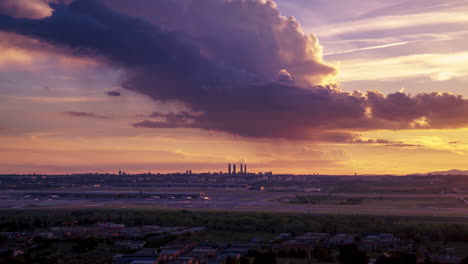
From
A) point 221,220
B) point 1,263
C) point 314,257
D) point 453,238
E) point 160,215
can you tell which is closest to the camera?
point 1,263

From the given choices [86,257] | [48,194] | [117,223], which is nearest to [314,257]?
[86,257]

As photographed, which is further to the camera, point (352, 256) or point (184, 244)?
point (184, 244)

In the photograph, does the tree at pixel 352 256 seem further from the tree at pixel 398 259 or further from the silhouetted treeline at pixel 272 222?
the silhouetted treeline at pixel 272 222

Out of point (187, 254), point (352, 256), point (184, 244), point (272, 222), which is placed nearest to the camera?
point (352, 256)

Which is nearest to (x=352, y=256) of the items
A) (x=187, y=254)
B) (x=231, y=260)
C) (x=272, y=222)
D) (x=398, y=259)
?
(x=398, y=259)

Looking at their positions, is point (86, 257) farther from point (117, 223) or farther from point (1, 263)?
point (117, 223)

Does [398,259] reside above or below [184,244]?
above

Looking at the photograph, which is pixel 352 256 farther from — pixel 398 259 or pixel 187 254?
pixel 187 254

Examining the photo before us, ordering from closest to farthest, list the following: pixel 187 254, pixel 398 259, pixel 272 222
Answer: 1. pixel 398 259
2. pixel 187 254
3. pixel 272 222

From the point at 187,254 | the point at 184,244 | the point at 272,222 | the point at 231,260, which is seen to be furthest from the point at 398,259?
the point at 272,222

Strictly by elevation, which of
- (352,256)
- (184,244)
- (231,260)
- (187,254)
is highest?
(352,256)

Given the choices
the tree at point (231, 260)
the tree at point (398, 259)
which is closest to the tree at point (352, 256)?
the tree at point (398, 259)
